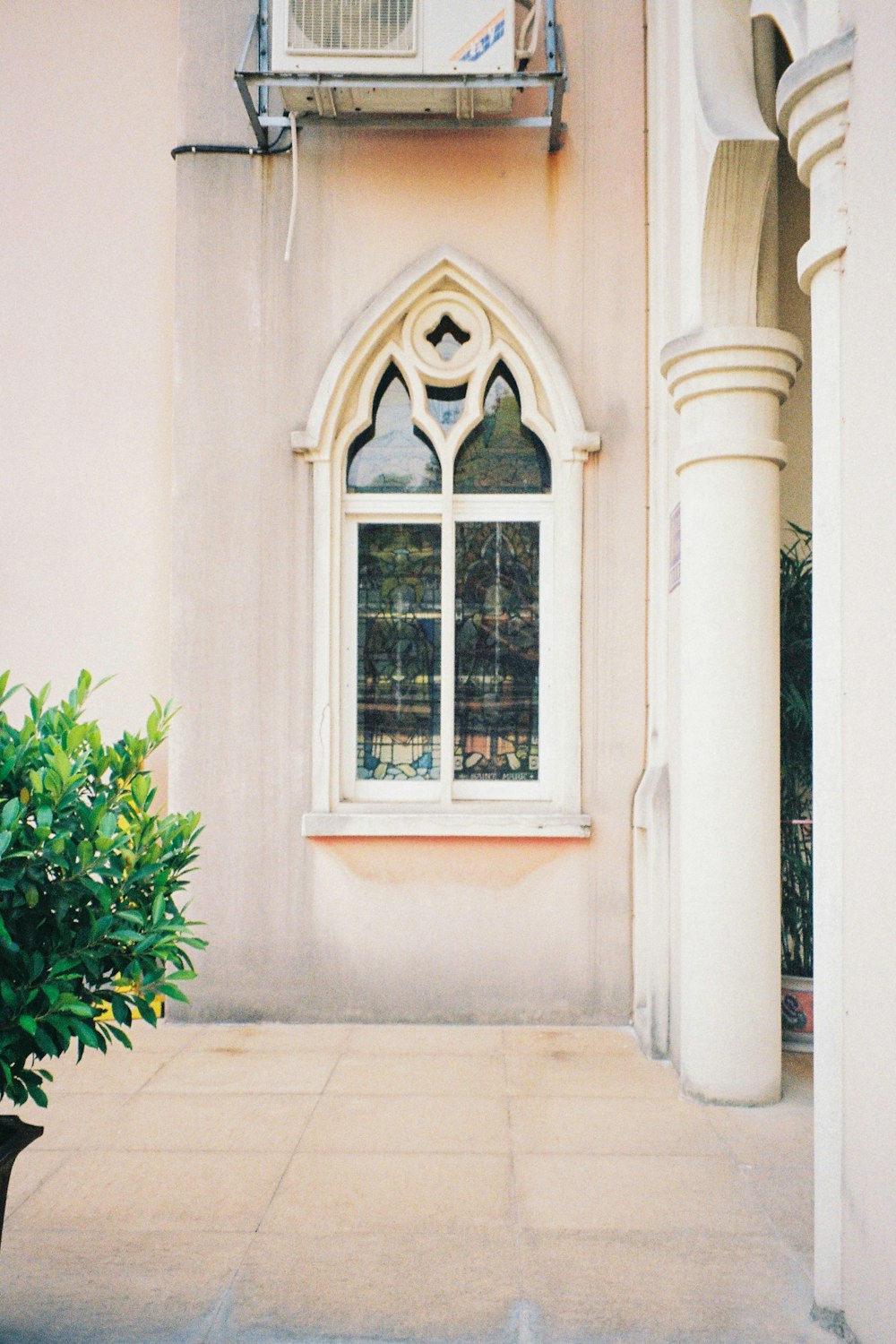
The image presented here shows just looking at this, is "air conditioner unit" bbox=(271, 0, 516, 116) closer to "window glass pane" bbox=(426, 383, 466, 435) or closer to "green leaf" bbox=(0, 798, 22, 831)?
"window glass pane" bbox=(426, 383, 466, 435)

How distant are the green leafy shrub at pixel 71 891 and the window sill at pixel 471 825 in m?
2.93

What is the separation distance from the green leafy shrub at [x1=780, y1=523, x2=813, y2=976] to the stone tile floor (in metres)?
0.60

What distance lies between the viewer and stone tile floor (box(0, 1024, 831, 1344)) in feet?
9.25

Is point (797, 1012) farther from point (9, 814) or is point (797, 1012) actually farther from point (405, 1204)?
point (9, 814)

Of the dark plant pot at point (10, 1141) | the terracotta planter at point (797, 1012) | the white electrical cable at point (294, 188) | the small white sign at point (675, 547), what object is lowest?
the terracotta planter at point (797, 1012)

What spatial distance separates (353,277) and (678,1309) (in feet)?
16.0

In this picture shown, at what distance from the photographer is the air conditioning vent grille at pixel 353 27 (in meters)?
5.23

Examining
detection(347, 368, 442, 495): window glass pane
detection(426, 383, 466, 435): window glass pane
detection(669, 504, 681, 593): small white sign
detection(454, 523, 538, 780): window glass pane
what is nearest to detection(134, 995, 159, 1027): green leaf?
detection(669, 504, 681, 593): small white sign

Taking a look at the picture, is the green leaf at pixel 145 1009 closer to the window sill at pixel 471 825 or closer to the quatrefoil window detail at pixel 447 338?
the window sill at pixel 471 825

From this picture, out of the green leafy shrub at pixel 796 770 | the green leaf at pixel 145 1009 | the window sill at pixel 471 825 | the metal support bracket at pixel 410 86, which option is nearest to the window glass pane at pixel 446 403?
the metal support bracket at pixel 410 86

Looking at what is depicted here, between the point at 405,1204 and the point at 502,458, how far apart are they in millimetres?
3758

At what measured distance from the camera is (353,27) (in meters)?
5.27

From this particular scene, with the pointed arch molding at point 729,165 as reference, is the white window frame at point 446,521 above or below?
below

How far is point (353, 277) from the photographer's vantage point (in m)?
5.75
